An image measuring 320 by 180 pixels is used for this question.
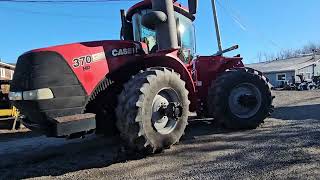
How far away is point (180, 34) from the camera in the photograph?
8.97m

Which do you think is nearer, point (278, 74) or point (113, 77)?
point (113, 77)

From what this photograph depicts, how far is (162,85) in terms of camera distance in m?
6.59

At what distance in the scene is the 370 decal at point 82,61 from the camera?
20.5 ft

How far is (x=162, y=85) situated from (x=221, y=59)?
294cm

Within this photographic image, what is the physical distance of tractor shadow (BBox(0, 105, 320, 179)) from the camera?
612 cm

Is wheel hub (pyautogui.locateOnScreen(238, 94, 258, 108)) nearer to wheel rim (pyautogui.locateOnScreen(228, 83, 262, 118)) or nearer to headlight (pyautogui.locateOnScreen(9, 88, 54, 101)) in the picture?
wheel rim (pyautogui.locateOnScreen(228, 83, 262, 118))

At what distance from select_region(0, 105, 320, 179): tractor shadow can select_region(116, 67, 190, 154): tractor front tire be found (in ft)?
0.95

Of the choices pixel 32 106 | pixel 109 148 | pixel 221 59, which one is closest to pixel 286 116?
pixel 221 59

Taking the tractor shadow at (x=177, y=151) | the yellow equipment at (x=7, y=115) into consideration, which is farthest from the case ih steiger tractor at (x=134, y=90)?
the yellow equipment at (x=7, y=115)

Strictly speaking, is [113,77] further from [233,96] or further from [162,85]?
[233,96]

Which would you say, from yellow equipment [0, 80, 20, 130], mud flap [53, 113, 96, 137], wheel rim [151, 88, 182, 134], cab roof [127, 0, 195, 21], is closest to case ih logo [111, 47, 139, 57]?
wheel rim [151, 88, 182, 134]

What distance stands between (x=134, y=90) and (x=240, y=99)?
3.07 meters

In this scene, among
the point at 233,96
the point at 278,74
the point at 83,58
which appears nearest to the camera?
the point at 83,58

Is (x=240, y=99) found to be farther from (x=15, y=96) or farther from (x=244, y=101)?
(x=15, y=96)
